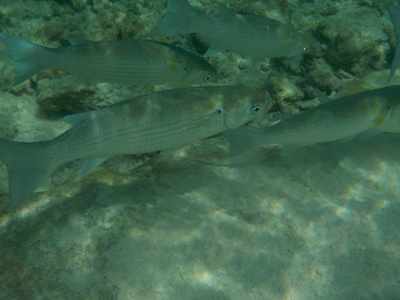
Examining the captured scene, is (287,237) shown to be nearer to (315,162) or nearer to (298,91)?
(315,162)

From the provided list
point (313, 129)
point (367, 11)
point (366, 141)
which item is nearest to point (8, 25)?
point (313, 129)

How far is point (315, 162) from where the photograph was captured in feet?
12.9

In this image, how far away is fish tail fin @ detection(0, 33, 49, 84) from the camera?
3.26 meters

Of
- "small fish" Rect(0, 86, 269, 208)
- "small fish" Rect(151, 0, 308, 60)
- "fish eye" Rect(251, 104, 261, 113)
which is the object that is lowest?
"small fish" Rect(0, 86, 269, 208)

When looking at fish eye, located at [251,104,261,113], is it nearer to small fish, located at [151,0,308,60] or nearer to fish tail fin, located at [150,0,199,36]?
small fish, located at [151,0,308,60]

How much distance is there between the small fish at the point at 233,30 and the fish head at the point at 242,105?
76.6 inches

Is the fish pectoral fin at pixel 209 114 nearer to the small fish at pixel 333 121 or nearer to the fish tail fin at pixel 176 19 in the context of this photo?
the small fish at pixel 333 121

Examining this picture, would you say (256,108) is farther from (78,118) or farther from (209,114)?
(78,118)

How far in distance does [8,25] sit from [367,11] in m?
11.7

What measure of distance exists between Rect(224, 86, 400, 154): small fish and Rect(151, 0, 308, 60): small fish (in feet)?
5.77

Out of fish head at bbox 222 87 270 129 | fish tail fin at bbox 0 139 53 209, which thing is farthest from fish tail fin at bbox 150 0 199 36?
fish tail fin at bbox 0 139 53 209

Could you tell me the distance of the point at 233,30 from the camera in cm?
446

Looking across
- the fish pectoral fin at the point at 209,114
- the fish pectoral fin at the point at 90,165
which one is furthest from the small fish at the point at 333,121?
the fish pectoral fin at the point at 90,165

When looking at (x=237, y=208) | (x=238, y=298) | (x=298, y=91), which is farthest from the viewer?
(x=298, y=91)
